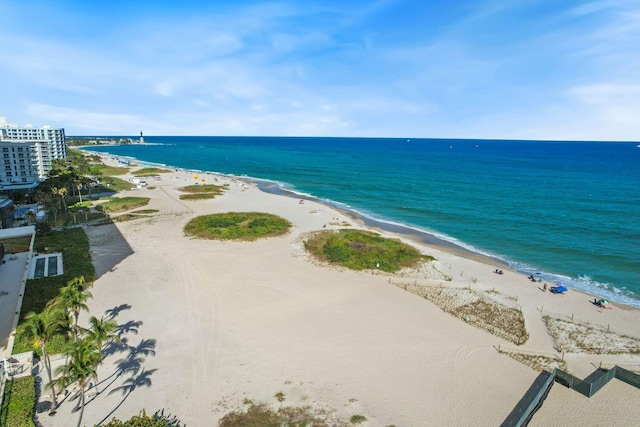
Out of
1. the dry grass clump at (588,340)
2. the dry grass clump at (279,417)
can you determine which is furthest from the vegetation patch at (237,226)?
the dry grass clump at (588,340)

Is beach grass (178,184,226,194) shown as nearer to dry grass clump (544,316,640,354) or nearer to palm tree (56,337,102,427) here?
palm tree (56,337,102,427)

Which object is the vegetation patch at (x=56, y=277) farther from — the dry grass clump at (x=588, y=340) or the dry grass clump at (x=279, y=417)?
the dry grass clump at (x=588, y=340)

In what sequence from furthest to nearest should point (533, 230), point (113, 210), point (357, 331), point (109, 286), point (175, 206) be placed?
point (175, 206)
point (113, 210)
point (533, 230)
point (109, 286)
point (357, 331)

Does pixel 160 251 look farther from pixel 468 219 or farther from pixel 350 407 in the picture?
pixel 468 219

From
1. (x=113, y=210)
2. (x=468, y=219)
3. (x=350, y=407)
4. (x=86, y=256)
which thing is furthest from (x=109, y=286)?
(x=468, y=219)

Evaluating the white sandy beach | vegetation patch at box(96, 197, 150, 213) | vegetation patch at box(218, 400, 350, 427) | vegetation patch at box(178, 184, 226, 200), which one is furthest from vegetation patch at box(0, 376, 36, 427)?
vegetation patch at box(178, 184, 226, 200)
